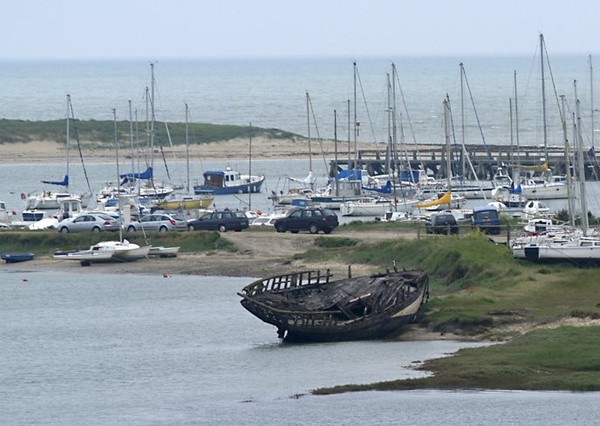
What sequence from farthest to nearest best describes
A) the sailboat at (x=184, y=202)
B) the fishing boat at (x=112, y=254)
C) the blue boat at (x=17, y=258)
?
the sailboat at (x=184, y=202) → the blue boat at (x=17, y=258) → the fishing boat at (x=112, y=254)

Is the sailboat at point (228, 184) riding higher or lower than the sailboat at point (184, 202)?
higher

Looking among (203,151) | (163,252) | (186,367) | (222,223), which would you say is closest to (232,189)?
(222,223)

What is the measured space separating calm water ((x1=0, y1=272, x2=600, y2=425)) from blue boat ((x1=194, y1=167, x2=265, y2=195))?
158 ft

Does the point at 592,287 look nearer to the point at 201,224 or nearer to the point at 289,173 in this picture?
the point at 201,224

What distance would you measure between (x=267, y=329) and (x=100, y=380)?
8093 millimetres

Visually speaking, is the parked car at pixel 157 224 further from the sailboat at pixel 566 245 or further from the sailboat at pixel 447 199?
the sailboat at pixel 566 245

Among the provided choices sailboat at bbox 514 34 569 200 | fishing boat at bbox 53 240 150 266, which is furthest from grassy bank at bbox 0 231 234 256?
sailboat at bbox 514 34 569 200

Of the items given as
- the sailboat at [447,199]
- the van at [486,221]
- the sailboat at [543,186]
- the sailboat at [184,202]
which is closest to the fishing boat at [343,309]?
the van at [486,221]

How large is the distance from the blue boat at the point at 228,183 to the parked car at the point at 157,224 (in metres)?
32.0

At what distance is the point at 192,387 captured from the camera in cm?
4256

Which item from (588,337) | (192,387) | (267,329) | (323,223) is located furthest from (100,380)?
(323,223)

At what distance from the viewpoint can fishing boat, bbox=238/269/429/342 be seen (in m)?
47.1

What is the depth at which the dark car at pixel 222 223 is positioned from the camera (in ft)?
242

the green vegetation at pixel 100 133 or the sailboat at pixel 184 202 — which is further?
the green vegetation at pixel 100 133
